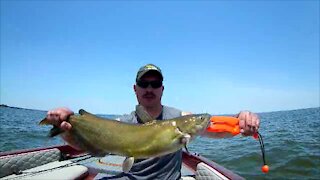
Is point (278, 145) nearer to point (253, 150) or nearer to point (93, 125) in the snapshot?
point (253, 150)

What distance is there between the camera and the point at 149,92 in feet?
14.0

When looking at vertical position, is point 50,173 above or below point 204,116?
below

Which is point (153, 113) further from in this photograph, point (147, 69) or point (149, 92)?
point (147, 69)

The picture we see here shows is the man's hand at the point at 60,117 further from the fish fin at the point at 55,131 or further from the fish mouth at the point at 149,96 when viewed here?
the fish mouth at the point at 149,96

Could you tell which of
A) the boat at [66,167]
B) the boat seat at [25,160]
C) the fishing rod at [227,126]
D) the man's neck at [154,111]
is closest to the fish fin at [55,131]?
the fishing rod at [227,126]

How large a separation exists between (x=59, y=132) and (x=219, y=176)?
9.16 ft

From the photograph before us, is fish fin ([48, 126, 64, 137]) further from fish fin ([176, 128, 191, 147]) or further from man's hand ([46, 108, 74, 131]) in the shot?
fish fin ([176, 128, 191, 147])

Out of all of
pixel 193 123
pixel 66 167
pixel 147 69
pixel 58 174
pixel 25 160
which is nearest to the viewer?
pixel 193 123

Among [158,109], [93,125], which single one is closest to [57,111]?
[93,125]

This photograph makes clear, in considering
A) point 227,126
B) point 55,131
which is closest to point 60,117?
point 55,131

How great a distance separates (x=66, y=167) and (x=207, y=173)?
2.96 meters

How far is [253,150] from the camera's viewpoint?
16.9 meters

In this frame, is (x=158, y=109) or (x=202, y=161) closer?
(x=158, y=109)

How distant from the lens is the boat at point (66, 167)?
18.8 feet
